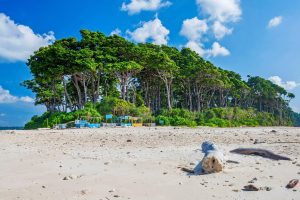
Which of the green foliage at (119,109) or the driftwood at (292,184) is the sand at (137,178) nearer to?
the driftwood at (292,184)

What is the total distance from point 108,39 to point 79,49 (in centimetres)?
429

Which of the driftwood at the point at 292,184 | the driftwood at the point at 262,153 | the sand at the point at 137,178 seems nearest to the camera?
the sand at the point at 137,178

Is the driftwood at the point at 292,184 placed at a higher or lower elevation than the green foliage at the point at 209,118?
lower

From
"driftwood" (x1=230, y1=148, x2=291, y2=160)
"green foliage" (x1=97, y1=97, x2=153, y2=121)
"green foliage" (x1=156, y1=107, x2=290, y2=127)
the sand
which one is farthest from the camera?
"green foliage" (x1=156, y1=107, x2=290, y2=127)

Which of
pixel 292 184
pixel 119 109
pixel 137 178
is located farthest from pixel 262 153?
pixel 119 109

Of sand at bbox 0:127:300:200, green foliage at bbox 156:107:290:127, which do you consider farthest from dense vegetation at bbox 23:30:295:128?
sand at bbox 0:127:300:200

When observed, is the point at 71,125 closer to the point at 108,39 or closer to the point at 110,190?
the point at 108,39

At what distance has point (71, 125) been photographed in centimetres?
3372

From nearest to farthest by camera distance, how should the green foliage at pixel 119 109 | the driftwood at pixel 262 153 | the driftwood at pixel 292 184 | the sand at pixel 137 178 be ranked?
the sand at pixel 137 178, the driftwood at pixel 292 184, the driftwood at pixel 262 153, the green foliage at pixel 119 109

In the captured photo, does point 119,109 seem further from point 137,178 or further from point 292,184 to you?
point 292,184

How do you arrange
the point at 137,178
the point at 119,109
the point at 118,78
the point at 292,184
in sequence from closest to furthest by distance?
the point at 292,184 < the point at 137,178 < the point at 119,109 < the point at 118,78

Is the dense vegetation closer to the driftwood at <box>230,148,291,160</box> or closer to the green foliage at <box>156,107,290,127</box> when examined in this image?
the green foliage at <box>156,107,290,127</box>

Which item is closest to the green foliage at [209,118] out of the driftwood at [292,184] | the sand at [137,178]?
the sand at [137,178]

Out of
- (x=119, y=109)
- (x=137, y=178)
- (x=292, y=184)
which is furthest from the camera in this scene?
(x=119, y=109)
